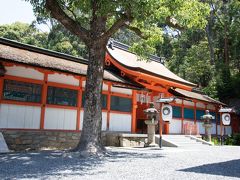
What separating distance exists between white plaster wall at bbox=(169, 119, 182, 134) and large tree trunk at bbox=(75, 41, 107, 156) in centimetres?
982

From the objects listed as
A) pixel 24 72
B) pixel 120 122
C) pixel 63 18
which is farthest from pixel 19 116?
pixel 120 122

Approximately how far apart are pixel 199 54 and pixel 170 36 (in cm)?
782

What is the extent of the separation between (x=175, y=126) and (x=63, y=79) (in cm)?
955

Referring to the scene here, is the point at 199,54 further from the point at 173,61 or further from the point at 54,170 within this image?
the point at 54,170

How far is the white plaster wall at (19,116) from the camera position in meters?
11.3

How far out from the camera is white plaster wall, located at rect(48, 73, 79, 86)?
42.7ft

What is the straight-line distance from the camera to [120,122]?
1593 cm

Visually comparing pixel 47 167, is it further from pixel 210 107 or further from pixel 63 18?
pixel 210 107

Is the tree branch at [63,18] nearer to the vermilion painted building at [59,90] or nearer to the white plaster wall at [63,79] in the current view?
the vermilion painted building at [59,90]

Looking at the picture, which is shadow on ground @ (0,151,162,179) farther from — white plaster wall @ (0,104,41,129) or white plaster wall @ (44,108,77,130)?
white plaster wall @ (44,108,77,130)

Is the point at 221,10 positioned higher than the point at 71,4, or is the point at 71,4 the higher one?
the point at 221,10

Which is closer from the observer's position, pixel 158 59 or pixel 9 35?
pixel 158 59

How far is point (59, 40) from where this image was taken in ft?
111

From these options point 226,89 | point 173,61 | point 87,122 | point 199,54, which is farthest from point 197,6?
point 173,61
